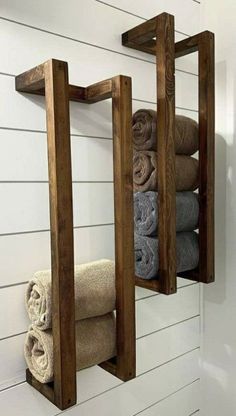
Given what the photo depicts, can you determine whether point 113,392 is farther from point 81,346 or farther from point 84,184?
point 84,184

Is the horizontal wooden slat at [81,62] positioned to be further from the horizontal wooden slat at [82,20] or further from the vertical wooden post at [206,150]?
the vertical wooden post at [206,150]

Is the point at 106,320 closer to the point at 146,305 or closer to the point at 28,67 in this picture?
the point at 146,305

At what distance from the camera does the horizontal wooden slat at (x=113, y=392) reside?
0.96 metres

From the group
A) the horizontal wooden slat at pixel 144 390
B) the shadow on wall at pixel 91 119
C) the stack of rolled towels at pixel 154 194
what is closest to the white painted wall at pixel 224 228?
the horizontal wooden slat at pixel 144 390

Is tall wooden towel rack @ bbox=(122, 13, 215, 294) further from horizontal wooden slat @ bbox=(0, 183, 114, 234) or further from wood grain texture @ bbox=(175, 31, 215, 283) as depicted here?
horizontal wooden slat @ bbox=(0, 183, 114, 234)

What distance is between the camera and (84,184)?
106 cm

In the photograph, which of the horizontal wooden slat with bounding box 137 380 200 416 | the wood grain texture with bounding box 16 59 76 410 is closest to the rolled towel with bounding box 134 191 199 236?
the wood grain texture with bounding box 16 59 76 410

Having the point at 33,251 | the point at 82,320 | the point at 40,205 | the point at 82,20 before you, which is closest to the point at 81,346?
the point at 82,320

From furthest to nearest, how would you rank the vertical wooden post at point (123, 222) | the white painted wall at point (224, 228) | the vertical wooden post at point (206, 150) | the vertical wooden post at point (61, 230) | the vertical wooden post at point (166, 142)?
the white painted wall at point (224, 228) < the vertical wooden post at point (206, 150) < the vertical wooden post at point (166, 142) < the vertical wooden post at point (123, 222) < the vertical wooden post at point (61, 230)

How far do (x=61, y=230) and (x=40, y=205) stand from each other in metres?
0.21

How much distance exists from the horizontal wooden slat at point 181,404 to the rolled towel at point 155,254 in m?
0.55

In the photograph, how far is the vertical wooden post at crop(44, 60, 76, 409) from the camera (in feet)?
2.51

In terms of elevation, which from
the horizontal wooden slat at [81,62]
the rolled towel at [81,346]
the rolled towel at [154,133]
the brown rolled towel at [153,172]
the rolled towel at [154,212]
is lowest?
the rolled towel at [81,346]

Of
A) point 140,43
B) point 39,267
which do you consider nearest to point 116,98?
point 140,43
